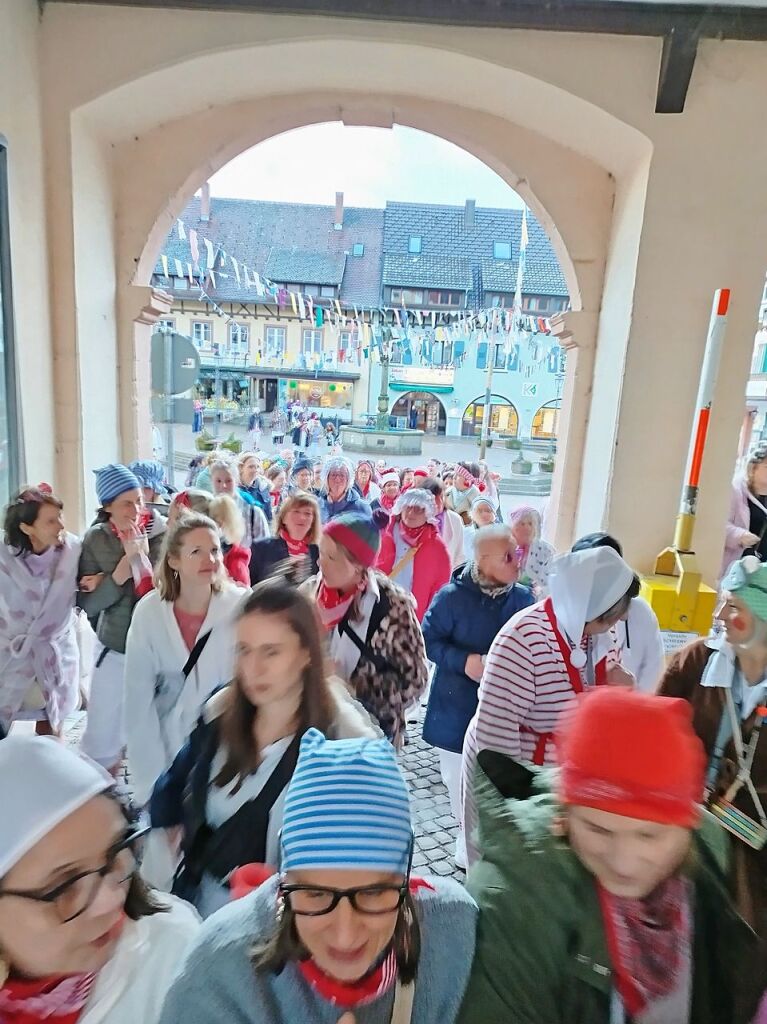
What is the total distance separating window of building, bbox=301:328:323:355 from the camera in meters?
23.0

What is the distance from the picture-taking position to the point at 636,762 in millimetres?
1028

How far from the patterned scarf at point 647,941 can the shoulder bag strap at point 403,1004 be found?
337 mm

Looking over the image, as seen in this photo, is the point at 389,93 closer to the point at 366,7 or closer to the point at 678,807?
the point at 366,7

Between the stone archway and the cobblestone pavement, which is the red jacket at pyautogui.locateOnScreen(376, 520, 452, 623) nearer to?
the cobblestone pavement

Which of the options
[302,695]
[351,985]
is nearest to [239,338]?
[302,695]

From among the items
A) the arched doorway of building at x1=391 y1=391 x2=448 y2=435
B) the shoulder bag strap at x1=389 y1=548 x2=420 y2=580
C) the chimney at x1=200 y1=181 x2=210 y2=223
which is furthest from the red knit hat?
the arched doorway of building at x1=391 y1=391 x2=448 y2=435

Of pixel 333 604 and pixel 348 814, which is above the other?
pixel 348 814

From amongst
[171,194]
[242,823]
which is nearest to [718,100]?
[171,194]

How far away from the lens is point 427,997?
3.13 feet

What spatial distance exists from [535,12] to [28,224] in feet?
10.1

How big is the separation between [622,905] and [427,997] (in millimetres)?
348

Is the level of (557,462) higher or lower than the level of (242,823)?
higher

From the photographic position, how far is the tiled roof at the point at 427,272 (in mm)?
24078

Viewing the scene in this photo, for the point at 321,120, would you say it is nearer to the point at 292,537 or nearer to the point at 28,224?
the point at 28,224
